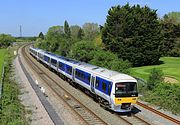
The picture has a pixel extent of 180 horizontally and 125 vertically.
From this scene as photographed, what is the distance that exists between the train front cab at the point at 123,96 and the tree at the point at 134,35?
4075 cm

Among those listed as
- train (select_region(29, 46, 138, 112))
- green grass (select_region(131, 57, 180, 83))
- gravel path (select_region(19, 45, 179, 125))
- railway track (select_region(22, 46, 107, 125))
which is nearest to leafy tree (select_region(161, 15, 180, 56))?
green grass (select_region(131, 57, 180, 83))

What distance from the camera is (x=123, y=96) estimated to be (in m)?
22.1

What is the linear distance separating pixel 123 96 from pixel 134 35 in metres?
43.2

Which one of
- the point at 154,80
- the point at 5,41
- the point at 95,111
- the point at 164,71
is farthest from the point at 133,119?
the point at 5,41

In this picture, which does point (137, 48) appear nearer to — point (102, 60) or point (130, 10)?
point (130, 10)

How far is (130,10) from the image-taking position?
2657 inches

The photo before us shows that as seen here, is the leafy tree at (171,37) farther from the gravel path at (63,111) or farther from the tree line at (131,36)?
the gravel path at (63,111)

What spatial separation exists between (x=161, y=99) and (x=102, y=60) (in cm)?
1884

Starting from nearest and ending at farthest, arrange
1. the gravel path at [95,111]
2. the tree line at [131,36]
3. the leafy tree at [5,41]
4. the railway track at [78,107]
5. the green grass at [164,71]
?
the gravel path at [95,111] < the railway track at [78,107] < the green grass at [164,71] < the tree line at [131,36] < the leafy tree at [5,41]

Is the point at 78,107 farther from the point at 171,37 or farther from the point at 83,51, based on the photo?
the point at 171,37

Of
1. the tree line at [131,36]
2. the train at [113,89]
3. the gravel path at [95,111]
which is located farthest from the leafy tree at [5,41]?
the train at [113,89]

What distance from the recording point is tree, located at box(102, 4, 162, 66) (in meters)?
63.4

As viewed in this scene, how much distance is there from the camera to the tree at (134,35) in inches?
A: 2498

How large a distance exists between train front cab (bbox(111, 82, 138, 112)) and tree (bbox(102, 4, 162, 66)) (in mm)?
40754
